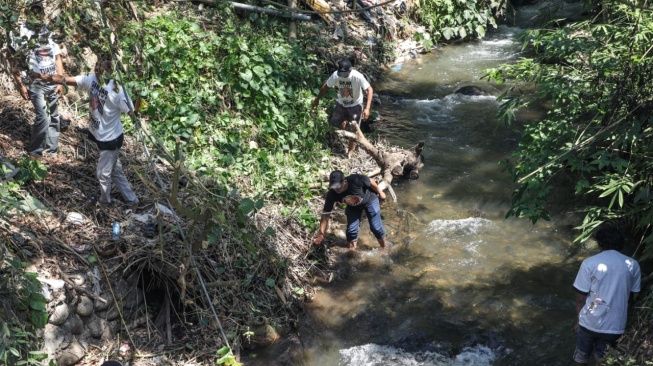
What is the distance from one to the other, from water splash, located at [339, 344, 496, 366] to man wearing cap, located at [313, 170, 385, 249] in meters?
1.63

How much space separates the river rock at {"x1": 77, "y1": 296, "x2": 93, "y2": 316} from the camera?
6.13 metres

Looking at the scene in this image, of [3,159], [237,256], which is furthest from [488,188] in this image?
[3,159]

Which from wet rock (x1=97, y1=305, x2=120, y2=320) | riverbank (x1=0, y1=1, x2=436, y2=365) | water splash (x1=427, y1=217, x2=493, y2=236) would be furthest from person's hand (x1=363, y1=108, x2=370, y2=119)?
wet rock (x1=97, y1=305, x2=120, y2=320)

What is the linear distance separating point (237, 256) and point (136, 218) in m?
1.11

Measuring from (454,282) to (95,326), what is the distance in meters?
3.88

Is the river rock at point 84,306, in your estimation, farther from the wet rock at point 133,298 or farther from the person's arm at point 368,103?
the person's arm at point 368,103

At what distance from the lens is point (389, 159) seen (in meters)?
9.65

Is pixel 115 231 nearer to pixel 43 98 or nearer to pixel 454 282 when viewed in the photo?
pixel 43 98

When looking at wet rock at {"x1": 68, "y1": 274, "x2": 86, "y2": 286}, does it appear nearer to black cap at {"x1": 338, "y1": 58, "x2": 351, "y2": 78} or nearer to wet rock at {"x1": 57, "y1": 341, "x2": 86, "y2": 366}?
wet rock at {"x1": 57, "y1": 341, "x2": 86, "y2": 366}

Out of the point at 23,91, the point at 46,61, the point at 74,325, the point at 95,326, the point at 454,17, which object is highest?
the point at 46,61

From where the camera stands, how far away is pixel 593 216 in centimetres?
643

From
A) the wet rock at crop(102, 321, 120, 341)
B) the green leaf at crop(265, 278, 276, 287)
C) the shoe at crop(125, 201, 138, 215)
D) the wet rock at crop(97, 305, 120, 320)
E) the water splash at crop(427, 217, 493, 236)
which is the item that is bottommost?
the water splash at crop(427, 217, 493, 236)

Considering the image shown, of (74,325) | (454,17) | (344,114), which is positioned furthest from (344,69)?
(454,17)

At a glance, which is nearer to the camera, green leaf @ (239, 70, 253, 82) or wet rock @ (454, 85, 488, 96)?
green leaf @ (239, 70, 253, 82)
